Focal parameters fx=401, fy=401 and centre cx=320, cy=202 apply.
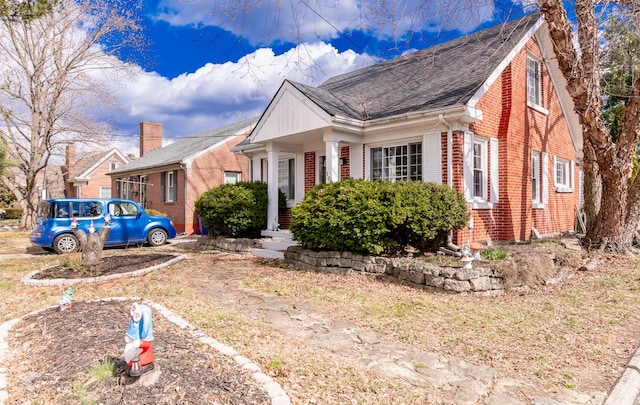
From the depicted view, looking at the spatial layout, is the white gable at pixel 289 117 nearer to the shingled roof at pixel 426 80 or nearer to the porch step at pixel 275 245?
the shingled roof at pixel 426 80

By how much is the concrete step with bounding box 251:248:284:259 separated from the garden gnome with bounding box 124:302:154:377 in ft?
24.6

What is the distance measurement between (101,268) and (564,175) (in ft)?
49.4

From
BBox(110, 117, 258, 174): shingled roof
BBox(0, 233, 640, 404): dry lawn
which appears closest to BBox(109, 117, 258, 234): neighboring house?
BBox(110, 117, 258, 174): shingled roof

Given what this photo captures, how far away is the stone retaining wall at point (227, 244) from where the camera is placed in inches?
458

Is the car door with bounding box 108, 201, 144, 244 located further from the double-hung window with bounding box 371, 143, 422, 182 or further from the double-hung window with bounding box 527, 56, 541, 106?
the double-hung window with bounding box 527, 56, 541, 106

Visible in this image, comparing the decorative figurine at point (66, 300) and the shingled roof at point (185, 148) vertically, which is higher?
the shingled roof at point (185, 148)

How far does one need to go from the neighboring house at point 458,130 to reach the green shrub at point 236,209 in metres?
0.40

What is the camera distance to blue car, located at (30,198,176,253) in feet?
38.7

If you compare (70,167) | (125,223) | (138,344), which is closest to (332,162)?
(125,223)

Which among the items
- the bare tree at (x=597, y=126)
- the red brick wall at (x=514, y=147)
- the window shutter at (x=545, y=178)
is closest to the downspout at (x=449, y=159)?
the red brick wall at (x=514, y=147)

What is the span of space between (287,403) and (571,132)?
15.8 meters

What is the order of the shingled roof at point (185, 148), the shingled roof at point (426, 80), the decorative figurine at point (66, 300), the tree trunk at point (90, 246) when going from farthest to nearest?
1. the shingled roof at point (185, 148)
2. the shingled roof at point (426, 80)
3. the tree trunk at point (90, 246)
4. the decorative figurine at point (66, 300)

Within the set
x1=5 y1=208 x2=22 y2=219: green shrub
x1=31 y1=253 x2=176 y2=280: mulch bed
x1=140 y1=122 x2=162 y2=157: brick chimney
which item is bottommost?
x1=31 y1=253 x2=176 y2=280: mulch bed

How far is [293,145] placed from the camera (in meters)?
12.8
